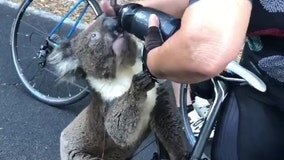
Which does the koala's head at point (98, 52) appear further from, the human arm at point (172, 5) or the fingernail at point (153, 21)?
the fingernail at point (153, 21)

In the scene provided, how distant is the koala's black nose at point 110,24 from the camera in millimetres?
2645

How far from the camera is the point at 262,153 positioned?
219 cm

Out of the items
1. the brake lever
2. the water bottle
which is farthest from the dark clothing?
the water bottle

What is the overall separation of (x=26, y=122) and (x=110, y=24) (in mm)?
2818

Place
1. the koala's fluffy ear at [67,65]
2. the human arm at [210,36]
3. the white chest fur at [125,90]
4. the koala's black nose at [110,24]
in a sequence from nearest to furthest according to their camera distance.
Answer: the human arm at [210,36] → the koala's black nose at [110,24] → the white chest fur at [125,90] → the koala's fluffy ear at [67,65]

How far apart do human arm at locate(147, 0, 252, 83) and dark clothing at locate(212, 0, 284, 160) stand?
0.28 metres

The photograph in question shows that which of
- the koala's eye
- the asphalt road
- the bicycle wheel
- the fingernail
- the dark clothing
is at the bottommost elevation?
the asphalt road

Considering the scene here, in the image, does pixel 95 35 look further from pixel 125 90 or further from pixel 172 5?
pixel 172 5

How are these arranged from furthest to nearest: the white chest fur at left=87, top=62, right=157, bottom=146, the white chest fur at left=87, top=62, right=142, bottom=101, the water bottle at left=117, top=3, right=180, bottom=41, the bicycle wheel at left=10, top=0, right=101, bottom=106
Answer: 1. the bicycle wheel at left=10, top=0, right=101, bottom=106
2. the white chest fur at left=87, top=62, right=142, bottom=101
3. the white chest fur at left=87, top=62, right=157, bottom=146
4. the water bottle at left=117, top=3, right=180, bottom=41

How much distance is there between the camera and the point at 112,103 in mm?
3025

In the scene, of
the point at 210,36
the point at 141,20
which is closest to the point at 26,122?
the point at 141,20

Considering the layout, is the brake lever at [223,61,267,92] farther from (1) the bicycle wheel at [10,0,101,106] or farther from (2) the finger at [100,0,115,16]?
(1) the bicycle wheel at [10,0,101,106]

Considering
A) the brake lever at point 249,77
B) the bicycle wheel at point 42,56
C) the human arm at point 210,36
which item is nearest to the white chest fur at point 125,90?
the brake lever at point 249,77

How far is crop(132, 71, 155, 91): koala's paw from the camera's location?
2.18m
